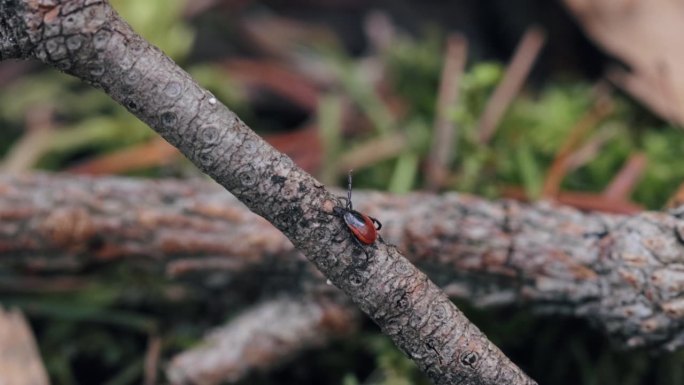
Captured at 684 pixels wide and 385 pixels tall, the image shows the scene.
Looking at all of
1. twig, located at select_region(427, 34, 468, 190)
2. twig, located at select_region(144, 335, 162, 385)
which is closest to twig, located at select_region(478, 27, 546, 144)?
twig, located at select_region(427, 34, 468, 190)

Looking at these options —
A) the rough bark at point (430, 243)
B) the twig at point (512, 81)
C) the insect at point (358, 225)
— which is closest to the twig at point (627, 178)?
the twig at point (512, 81)

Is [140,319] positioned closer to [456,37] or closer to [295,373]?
[295,373]

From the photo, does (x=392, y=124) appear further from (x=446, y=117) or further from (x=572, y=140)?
(x=572, y=140)

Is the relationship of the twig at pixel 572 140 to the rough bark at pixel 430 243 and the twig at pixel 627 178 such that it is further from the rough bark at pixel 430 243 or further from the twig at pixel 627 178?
the rough bark at pixel 430 243

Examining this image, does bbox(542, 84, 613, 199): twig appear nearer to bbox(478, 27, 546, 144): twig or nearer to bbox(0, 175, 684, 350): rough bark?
bbox(478, 27, 546, 144): twig

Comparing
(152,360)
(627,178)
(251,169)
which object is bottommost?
(152,360)

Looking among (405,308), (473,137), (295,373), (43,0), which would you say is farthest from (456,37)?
(43,0)

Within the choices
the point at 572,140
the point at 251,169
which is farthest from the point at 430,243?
the point at 572,140
